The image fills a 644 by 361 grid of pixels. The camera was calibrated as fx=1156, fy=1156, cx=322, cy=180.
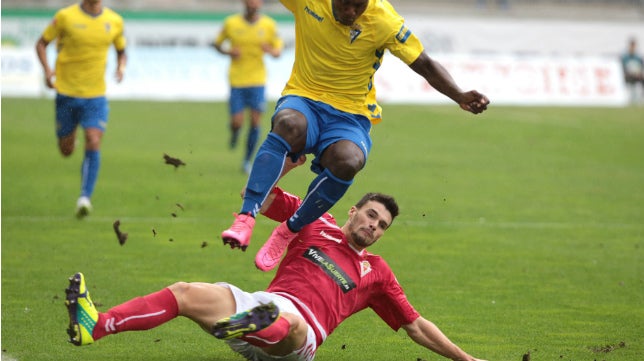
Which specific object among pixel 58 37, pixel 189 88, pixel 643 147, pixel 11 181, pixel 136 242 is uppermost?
pixel 58 37

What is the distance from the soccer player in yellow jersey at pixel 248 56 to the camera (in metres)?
18.0

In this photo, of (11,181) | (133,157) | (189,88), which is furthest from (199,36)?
(11,181)

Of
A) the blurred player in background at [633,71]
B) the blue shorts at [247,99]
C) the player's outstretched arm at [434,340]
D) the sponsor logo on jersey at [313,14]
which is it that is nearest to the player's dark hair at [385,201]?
the player's outstretched arm at [434,340]

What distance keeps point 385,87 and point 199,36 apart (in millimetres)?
5238

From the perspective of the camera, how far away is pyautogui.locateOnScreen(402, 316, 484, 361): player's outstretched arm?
709 cm

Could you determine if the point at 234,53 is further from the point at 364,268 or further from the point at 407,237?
the point at 364,268

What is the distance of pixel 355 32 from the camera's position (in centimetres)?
788

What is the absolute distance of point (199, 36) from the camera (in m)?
31.1

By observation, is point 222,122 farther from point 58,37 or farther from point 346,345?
point 346,345

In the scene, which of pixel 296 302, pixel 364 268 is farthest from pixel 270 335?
pixel 364 268

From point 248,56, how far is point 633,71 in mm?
17224

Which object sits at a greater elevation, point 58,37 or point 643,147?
point 58,37

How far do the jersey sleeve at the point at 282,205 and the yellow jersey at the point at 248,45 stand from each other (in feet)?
33.6

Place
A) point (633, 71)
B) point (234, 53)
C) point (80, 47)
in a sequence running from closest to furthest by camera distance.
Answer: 1. point (80, 47)
2. point (234, 53)
3. point (633, 71)
